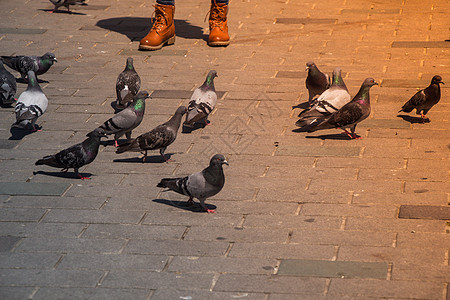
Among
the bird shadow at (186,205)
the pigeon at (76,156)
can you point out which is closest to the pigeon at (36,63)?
the pigeon at (76,156)

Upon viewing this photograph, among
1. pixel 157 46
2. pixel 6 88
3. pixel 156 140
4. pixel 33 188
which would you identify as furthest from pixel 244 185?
pixel 157 46

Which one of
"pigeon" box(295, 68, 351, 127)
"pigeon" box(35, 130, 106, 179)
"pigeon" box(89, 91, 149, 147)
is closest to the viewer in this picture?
"pigeon" box(35, 130, 106, 179)

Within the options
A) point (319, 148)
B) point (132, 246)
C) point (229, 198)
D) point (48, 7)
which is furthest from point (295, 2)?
point (132, 246)

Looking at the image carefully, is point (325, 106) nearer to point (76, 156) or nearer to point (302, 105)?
point (302, 105)

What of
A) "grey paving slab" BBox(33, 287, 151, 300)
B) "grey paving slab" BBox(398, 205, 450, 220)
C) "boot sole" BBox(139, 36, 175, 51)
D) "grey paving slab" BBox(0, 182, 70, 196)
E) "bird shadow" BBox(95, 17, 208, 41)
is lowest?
"bird shadow" BBox(95, 17, 208, 41)

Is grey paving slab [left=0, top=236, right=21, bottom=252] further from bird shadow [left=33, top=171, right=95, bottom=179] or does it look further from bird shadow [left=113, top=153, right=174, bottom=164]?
bird shadow [left=113, top=153, right=174, bottom=164]

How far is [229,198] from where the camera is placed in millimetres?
7160

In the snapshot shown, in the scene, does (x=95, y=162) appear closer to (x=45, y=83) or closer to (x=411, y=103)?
(x=45, y=83)

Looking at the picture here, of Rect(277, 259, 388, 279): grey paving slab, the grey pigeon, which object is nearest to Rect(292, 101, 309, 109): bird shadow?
the grey pigeon

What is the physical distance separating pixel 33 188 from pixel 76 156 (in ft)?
1.67

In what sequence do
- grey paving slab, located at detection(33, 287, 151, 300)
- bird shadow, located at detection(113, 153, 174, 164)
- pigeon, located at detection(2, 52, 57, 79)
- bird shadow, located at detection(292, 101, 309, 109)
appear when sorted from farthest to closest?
pigeon, located at detection(2, 52, 57, 79) → bird shadow, located at detection(292, 101, 309, 109) → bird shadow, located at detection(113, 153, 174, 164) → grey paving slab, located at detection(33, 287, 151, 300)

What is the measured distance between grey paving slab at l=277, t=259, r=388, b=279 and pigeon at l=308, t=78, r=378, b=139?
293cm

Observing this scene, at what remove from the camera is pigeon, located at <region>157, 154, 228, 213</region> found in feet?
21.9

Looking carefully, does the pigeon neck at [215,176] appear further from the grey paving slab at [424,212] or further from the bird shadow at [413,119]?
the bird shadow at [413,119]
